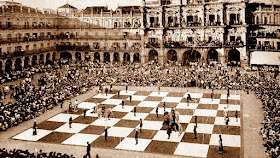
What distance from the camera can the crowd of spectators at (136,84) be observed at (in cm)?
2478

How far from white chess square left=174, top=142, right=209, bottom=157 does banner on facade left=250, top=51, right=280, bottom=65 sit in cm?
2904

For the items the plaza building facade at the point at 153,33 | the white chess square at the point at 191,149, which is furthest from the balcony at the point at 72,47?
the white chess square at the point at 191,149

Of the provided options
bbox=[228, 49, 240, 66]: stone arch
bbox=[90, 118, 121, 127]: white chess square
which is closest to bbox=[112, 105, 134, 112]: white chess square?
bbox=[90, 118, 121, 127]: white chess square

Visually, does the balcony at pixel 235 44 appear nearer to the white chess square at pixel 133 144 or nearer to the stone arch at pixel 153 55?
→ the stone arch at pixel 153 55

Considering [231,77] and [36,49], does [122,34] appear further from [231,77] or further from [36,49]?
[231,77]

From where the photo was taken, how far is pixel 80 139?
22.3 m

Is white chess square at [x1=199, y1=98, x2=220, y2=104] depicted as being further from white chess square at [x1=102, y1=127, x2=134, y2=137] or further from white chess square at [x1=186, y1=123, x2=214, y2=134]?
white chess square at [x1=102, y1=127, x2=134, y2=137]

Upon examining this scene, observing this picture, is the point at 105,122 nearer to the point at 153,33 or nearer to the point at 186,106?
the point at 186,106

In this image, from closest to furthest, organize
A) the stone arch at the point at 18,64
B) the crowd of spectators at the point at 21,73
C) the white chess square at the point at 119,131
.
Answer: the white chess square at the point at 119,131, the crowd of spectators at the point at 21,73, the stone arch at the point at 18,64

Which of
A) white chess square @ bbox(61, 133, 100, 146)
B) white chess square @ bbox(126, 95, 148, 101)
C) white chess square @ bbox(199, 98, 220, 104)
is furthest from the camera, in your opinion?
white chess square @ bbox(126, 95, 148, 101)

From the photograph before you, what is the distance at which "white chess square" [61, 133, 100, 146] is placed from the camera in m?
21.6

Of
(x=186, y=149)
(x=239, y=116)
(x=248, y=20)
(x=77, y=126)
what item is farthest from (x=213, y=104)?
(x=248, y=20)

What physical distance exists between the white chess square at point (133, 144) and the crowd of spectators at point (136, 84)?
7.47 metres

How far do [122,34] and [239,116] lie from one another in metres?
36.5
